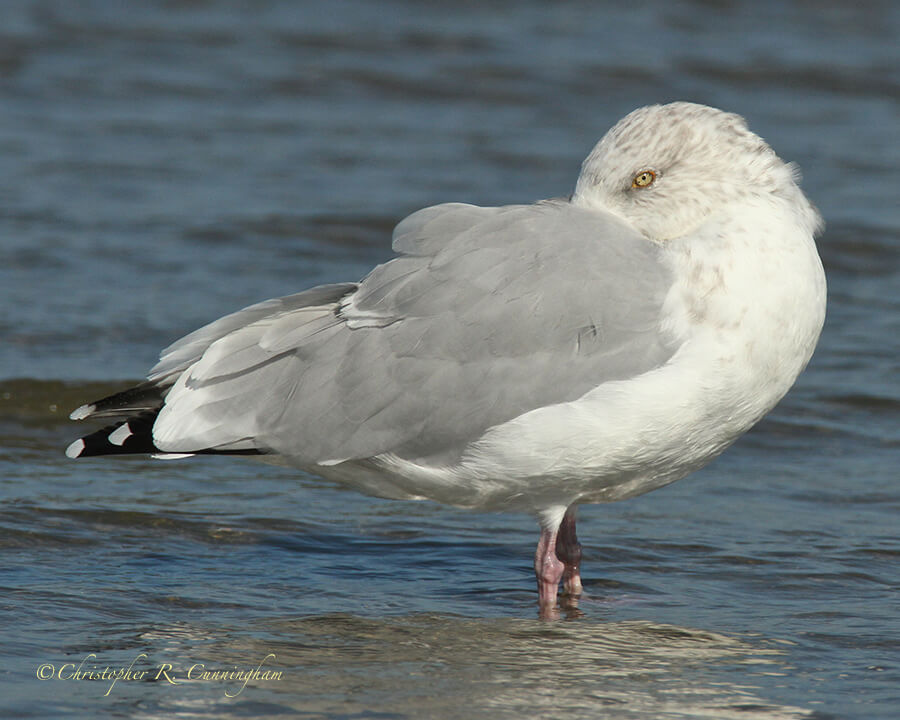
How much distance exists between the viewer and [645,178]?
17.7 ft

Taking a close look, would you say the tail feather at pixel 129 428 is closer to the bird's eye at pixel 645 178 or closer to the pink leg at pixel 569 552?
the pink leg at pixel 569 552

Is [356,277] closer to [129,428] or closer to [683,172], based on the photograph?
[129,428]

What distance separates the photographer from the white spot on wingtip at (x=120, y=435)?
5.54m

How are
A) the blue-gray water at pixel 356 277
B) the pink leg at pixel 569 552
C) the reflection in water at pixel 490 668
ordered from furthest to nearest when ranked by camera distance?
the pink leg at pixel 569 552
the blue-gray water at pixel 356 277
the reflection in water at pixel 490 668

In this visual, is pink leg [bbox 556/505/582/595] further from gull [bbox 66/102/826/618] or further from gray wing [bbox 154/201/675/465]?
gray wing [bbox 154/201/675/465]

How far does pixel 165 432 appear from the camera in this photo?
5477 millimetres

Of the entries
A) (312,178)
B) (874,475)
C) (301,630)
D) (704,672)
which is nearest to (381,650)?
(301,630)

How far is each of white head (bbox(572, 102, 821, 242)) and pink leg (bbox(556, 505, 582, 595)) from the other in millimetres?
1262

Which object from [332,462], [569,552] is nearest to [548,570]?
[569,552]

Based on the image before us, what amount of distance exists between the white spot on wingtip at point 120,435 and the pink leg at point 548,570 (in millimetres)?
1634

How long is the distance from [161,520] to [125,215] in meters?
4.74

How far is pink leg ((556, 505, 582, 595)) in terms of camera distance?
588 centimetres

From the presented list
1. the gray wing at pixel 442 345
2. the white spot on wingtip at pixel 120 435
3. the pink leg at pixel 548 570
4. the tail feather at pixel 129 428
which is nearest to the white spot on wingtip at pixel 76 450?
the tail feather at pixel 129 428

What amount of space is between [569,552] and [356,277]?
4419mm
